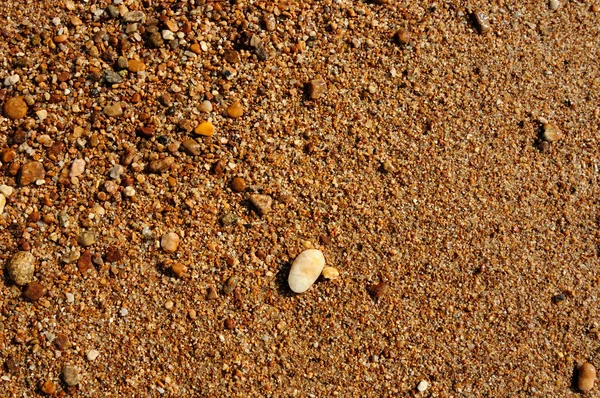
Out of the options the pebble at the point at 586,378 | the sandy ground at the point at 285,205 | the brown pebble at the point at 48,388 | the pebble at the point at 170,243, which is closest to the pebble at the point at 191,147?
the sandy ground at the point at 285,205

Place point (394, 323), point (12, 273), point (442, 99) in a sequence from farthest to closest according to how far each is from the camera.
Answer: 1. point (442, 99)
2. point (394, 323)
3. point (12, 273)

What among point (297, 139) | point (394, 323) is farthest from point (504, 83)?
point (394, 323)

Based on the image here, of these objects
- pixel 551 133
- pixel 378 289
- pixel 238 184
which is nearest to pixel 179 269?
pixel 238 184

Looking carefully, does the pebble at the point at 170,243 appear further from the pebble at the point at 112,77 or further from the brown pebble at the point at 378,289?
the brown pebble at the point at 378,289

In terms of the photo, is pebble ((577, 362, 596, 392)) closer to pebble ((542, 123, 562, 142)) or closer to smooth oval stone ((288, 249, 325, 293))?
pebble ((542, 123, 562, 142))

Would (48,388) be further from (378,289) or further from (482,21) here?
(482,21)

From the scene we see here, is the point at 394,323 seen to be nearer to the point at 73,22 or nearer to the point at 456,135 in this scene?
the point at 456,135
